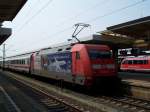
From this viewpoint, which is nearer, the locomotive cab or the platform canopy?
the platform canopy

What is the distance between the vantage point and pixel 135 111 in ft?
44.1

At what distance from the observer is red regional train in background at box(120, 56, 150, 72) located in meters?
44.4

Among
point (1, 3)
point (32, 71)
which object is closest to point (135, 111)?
point (1, 3)

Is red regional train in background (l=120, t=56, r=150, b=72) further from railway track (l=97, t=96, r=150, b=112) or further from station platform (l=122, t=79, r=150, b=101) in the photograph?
railway track (l=97, t=96, r=150, b=112)

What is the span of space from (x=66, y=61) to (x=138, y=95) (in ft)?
19.4

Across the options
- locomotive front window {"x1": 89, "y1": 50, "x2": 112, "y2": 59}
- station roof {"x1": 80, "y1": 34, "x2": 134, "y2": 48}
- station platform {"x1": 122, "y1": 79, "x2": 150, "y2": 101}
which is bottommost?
station platform {"x1": 122, "y1": 79, "x2": 150, "y2": 101}

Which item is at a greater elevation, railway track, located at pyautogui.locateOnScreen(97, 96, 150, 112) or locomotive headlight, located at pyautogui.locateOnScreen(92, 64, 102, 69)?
locomotive headlight, located at pyautogui.locateOnScreen(92, 64, 102, 69)

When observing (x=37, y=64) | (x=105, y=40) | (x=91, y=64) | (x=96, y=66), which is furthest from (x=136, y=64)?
(x=91, y=64)

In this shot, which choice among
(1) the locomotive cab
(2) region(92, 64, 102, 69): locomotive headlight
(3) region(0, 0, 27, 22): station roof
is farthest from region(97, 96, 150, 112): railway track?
(3) region(0, 0, 27, 22): station roof

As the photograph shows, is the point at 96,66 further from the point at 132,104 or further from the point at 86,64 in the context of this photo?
the point at 132,104

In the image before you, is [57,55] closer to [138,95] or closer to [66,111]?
[138,95]

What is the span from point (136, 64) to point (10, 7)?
33.0 metres

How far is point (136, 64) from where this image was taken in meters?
47.1

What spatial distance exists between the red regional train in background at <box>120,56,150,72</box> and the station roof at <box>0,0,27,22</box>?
27763mm
